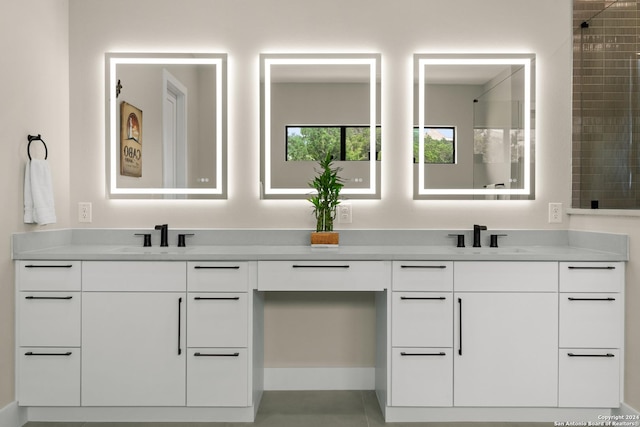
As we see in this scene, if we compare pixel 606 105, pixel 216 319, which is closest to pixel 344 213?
pixel 216 319

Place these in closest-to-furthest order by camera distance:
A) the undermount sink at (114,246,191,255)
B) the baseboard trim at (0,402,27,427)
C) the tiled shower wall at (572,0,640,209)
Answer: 1. the baseboard trim at (0,402,27,427)
2. the undermount sink at (114,246,191,255)
3. the tiled shower wall at (572,0,640,209)

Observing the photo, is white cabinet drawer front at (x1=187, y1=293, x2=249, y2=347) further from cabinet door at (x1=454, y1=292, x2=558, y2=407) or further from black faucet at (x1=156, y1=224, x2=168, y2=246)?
cabinet door at (x1=454, y1=292, x2=558, y2=407)

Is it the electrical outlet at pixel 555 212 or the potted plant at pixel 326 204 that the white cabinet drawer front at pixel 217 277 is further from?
the electrical outlet at pixel 555 212

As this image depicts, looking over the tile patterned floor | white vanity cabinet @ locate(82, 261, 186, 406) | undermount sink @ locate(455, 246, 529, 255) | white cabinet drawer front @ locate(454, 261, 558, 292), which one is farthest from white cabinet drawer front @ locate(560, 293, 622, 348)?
white vanity cabinet @ locate(82, 261, 186, 406)

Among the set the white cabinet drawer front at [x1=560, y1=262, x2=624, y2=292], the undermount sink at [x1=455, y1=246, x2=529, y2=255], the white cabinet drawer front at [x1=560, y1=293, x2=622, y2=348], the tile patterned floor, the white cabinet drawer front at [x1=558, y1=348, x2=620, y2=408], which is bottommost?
the tile patterned floor

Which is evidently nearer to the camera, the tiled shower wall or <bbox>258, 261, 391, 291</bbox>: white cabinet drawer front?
<bbox>258, 261, 391, 291</bbox>: white cabinet drawer front

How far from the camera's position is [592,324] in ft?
8.02

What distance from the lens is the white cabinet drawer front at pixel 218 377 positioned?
2.45m

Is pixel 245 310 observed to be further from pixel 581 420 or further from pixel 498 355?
pixel 581 420

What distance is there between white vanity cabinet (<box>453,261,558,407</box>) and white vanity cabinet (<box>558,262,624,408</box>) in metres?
0.05

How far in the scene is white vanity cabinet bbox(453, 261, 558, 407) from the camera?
2449 mm

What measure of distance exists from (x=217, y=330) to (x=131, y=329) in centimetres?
44

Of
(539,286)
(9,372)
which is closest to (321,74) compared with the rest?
(539,286)

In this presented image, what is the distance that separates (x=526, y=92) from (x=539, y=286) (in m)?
1.26
